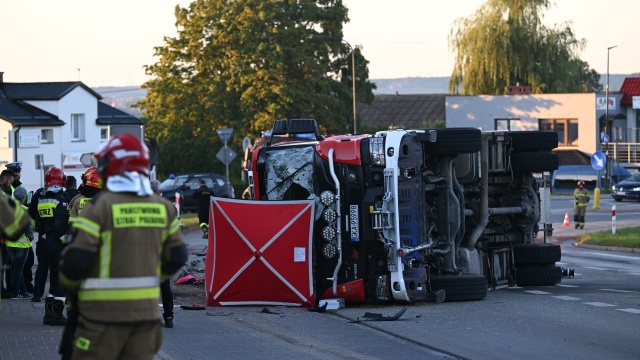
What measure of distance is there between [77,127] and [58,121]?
359 centimetres

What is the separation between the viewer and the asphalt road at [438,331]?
11.0 meters

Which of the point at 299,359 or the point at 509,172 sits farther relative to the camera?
the point at 509,172

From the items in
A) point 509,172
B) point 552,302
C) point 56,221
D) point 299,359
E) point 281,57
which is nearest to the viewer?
point 299,359

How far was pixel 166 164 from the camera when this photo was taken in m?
71.5

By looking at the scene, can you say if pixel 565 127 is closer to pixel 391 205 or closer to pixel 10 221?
pixel 391 205

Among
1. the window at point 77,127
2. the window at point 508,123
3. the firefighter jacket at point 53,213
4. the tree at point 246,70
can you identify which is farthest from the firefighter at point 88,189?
the window at point 508,123

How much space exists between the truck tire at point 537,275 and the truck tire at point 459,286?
9.20ft

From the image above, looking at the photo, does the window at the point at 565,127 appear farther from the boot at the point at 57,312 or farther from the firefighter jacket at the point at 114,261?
the firefighter jacket at the point at 114,261

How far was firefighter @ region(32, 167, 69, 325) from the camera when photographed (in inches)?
496

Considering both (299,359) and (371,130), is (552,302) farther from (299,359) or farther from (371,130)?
(371,130)

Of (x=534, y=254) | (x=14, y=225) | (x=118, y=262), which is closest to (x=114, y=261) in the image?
(x=118, y=262)

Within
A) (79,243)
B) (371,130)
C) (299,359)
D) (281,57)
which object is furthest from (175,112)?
(79,243)

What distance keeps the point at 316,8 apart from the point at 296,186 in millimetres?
50400

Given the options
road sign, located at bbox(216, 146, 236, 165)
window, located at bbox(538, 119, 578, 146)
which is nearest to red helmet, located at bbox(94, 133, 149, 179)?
road sign, located at bbox(216, 146, 236, 165)
